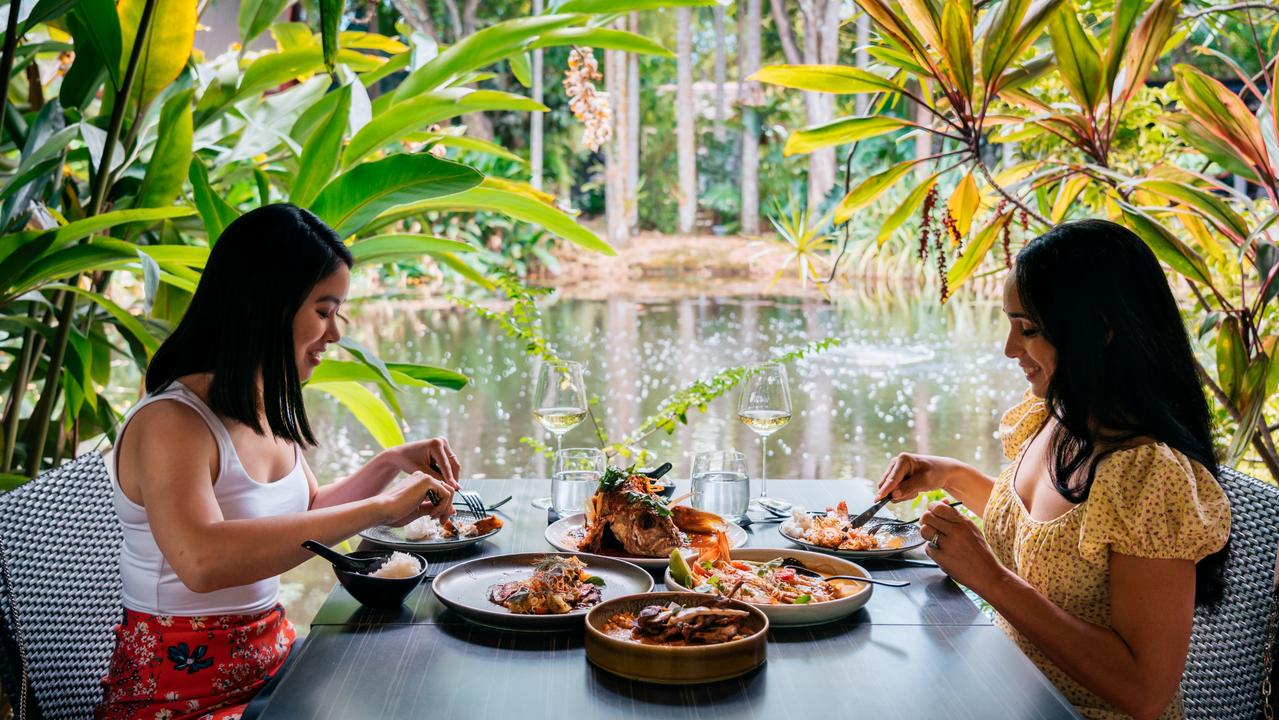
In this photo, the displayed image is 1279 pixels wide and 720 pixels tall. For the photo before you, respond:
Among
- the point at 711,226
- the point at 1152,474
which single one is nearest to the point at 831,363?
the point at 711,226

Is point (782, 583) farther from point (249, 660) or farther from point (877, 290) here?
point (877, 290)

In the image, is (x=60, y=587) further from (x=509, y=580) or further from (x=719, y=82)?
(x=719, y=82)

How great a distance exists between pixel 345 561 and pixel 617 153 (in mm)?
6190

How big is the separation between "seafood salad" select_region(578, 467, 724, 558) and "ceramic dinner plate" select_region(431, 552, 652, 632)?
0.06 metres

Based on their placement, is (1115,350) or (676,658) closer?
(676,658)

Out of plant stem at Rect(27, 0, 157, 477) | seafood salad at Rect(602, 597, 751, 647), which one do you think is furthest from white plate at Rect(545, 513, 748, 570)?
plant stem at Rect(27, 0, 157, 477)

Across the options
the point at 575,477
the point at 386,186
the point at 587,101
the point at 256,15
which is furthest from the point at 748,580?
the point at 587,101

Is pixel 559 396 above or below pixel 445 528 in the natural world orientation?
above

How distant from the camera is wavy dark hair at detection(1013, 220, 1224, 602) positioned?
1.27 meters

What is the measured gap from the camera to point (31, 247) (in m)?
1.53

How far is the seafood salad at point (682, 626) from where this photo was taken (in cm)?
111

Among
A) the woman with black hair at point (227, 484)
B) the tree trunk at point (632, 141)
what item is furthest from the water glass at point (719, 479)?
the tree trunk at point (632, 141)

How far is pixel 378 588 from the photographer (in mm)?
1257

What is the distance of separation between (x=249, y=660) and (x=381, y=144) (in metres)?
0.95
